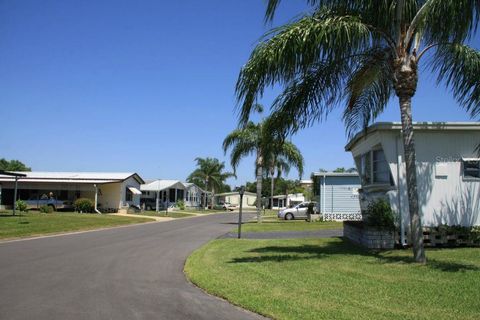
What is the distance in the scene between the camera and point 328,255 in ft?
42.1

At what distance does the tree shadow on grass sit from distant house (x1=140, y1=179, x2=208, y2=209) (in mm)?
38977

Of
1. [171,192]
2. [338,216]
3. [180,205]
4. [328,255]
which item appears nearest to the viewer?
[328,255]

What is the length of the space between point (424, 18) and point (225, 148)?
77.7ft

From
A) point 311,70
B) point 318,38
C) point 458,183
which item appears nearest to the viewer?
point 318,38

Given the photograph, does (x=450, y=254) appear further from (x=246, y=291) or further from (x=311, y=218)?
(x=311, y=218)

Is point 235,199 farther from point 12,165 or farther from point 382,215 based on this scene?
point 382,215

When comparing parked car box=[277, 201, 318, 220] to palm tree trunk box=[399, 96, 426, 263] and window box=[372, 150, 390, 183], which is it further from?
palm tree trunk box=[399, 96, 426, 263]

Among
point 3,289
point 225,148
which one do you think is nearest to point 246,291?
point 3,289

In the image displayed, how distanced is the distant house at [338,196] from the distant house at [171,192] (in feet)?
78.6

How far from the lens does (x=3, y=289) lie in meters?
8.46

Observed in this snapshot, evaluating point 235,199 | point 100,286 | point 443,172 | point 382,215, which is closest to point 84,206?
point 382,215

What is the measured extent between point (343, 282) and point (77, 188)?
40.2 metres

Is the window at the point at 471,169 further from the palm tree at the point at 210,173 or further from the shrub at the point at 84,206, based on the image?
the palm tree at the point at 210,173

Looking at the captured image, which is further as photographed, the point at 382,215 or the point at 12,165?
the point at 12,165
